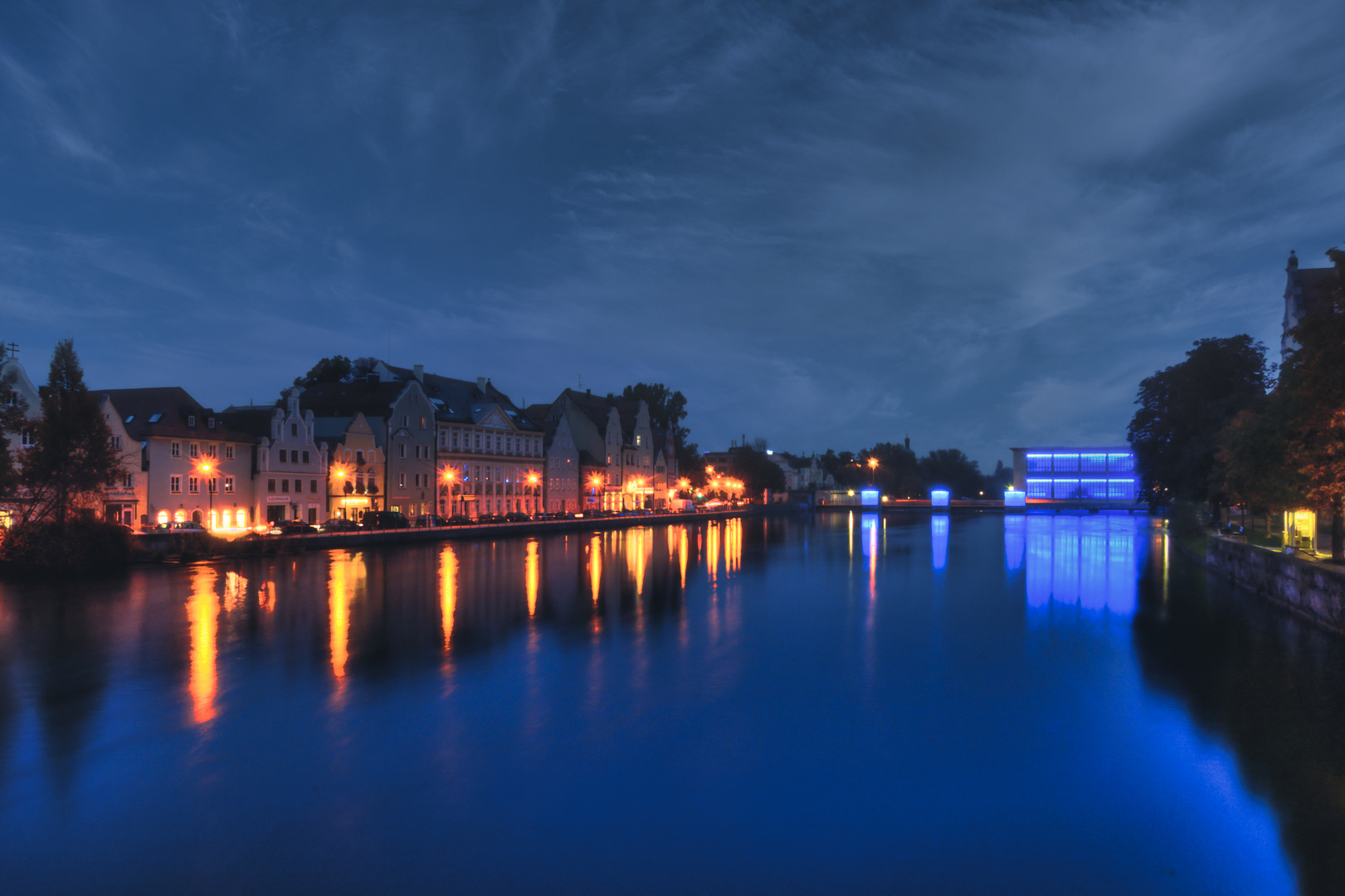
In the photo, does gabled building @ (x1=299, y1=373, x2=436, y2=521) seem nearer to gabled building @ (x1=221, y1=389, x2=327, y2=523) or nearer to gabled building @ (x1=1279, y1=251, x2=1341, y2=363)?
gabled building @ (x1=221, y1=389, x2=327, y2=523)

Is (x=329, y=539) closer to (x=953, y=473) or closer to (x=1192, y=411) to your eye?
(x=1192, y=411)

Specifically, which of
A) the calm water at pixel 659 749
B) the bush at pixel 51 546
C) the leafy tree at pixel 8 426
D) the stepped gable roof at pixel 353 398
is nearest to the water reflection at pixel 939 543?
the calm water at pixel 659 749

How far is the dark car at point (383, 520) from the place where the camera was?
179 feet

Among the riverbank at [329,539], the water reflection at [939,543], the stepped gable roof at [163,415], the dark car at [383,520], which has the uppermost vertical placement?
the stepped gable roof at [163,415]

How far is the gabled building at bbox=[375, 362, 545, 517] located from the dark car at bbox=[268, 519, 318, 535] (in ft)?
54.0

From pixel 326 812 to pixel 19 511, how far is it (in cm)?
3722

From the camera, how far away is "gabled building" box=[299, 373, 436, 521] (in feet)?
199

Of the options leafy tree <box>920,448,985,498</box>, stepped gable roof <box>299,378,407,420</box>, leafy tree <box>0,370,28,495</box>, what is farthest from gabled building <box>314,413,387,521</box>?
leafy tree <box>920,448,985,498</box>

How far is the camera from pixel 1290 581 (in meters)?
25.1

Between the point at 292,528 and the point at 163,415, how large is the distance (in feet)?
31.8

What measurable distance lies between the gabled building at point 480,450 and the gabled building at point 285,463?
415 inches

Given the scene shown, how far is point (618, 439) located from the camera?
93188 mm

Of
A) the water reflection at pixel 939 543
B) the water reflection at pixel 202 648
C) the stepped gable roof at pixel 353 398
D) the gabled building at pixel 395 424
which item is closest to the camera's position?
the water reflection at pixel 202 648

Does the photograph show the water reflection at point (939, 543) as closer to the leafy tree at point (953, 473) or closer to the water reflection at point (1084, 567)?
the water reflection at point (1084, 567)
